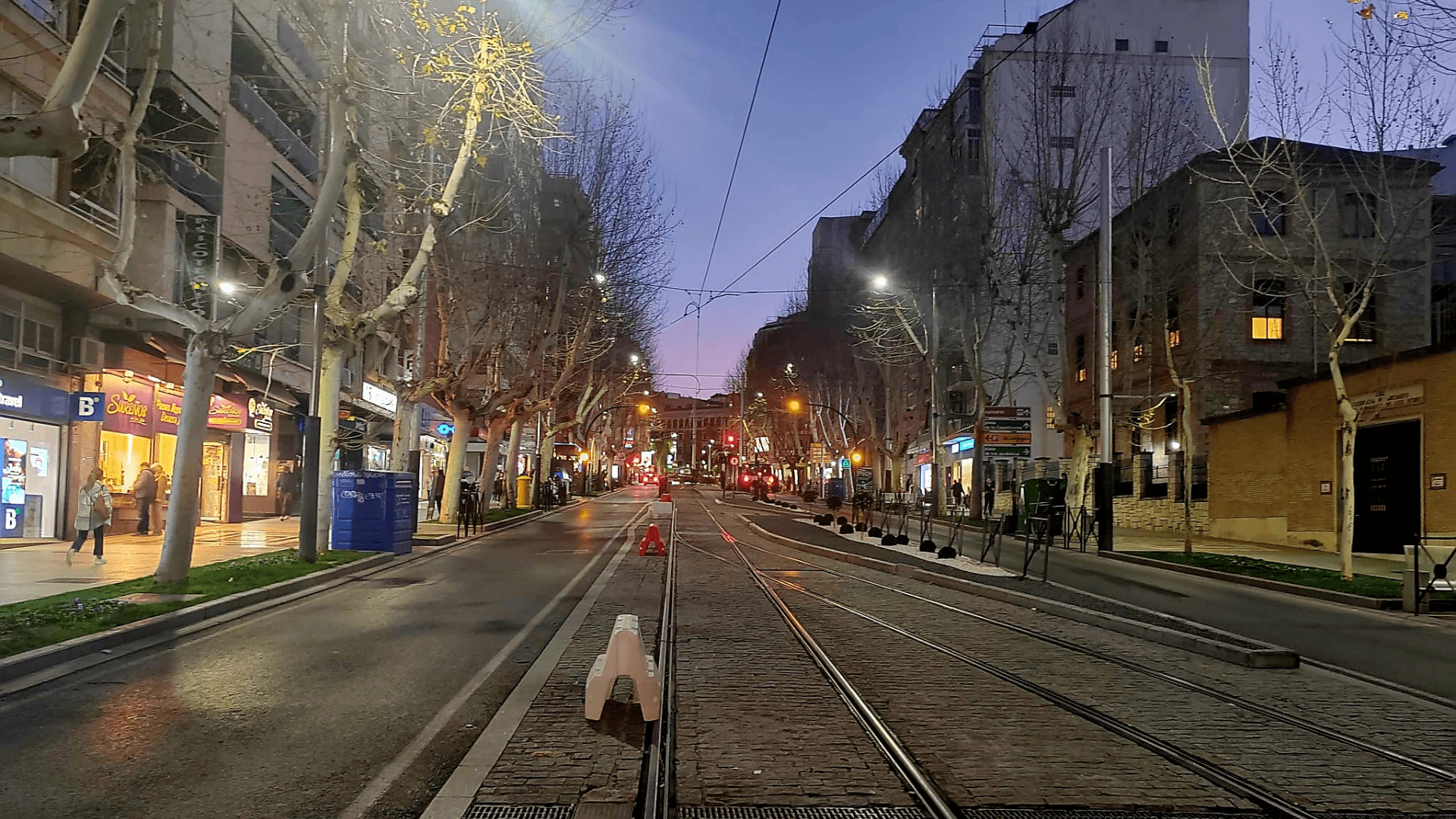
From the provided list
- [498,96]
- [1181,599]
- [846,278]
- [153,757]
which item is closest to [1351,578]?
[1181,599]

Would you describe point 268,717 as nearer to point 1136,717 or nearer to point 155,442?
point 1136,717

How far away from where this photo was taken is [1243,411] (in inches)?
1131

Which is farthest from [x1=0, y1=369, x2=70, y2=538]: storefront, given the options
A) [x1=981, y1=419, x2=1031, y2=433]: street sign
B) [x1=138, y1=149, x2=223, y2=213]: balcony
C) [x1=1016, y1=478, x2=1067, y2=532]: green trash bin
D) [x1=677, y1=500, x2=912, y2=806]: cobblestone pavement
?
[x1=981, y1=419, x2=1031, y2=433]: street sign

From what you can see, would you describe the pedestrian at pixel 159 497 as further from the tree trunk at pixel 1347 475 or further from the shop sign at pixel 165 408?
the tree trunk at pixel 1347 475

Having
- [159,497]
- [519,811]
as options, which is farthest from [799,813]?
[159,497]

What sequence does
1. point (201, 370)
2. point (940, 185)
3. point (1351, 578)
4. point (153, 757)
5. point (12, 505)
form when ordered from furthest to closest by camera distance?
point (940, 185) < point (12, 505) < point (1351, 578) < point (201, 370) < point (153, 757)

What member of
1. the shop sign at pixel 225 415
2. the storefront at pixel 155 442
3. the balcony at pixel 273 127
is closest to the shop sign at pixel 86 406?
the storefront at pixel 155 442

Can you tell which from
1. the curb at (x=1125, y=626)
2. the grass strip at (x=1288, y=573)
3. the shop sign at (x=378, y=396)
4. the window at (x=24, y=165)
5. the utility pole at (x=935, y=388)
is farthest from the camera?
the utility pole at (x=935, y=388)

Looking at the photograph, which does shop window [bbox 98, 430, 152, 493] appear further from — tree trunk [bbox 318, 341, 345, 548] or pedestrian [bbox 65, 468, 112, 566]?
tree trunk [bbox 318, 341, 345, 548]

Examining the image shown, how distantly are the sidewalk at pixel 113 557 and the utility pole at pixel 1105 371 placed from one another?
16.4m

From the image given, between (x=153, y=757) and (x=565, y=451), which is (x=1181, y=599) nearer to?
(x=153, y=757)

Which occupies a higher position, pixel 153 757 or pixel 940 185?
pixel 940 185

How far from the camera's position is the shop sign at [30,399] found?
18484 mm

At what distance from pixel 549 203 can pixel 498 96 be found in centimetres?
1561
